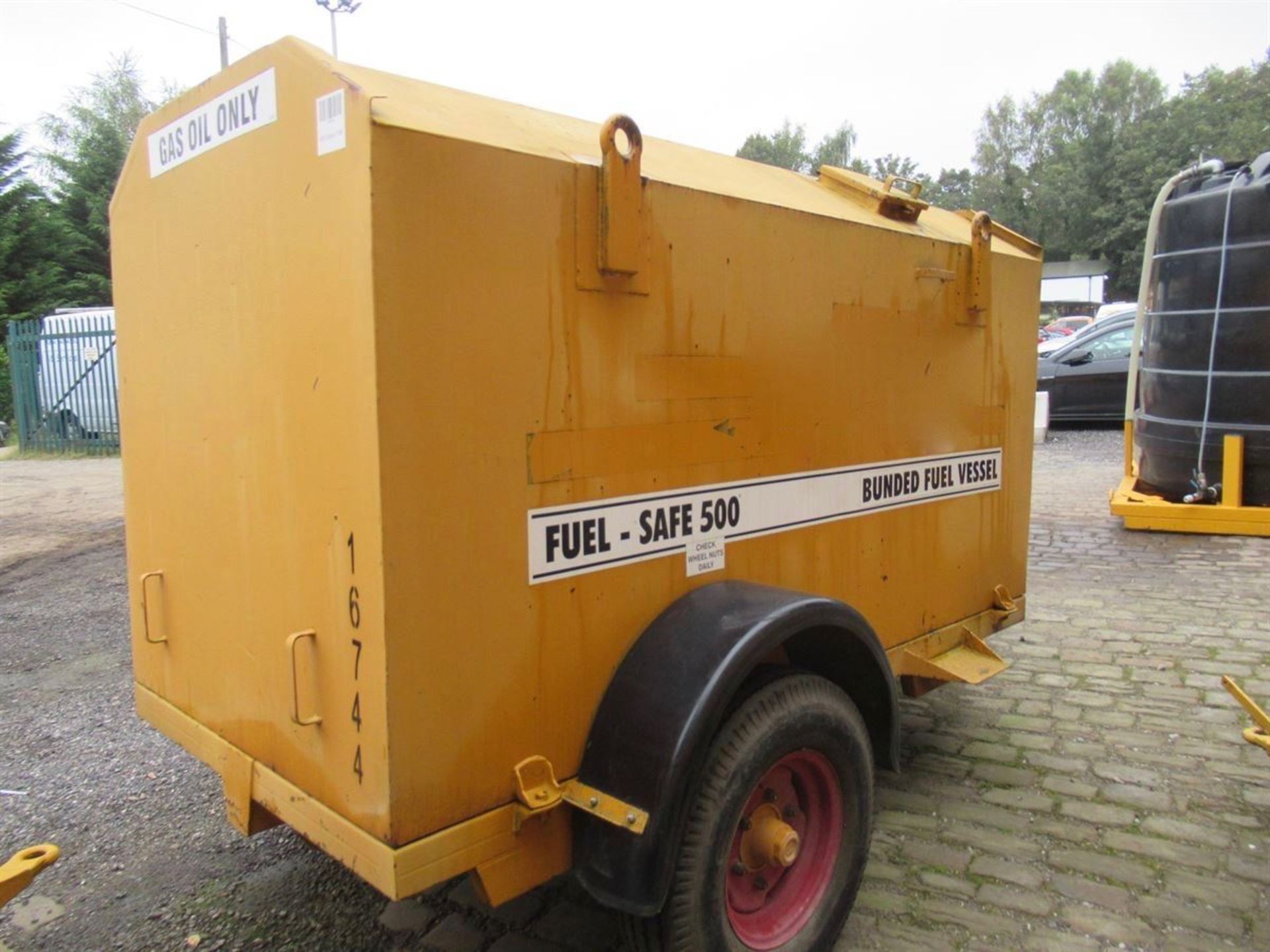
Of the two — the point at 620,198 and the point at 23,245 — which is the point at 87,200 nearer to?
the point at 23,245

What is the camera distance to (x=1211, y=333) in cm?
729

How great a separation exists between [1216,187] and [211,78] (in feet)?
25.1

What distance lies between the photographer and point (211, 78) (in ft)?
7.38

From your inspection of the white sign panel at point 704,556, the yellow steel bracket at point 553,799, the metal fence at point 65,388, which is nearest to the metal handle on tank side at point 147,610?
the yellow steel bracket at point 553,799

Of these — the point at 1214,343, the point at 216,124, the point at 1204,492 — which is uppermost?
the point at 216,124

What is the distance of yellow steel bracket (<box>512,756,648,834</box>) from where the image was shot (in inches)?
79.7

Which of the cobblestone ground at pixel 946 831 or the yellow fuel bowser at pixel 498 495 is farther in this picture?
the cobblestone ground at pixel 946 831

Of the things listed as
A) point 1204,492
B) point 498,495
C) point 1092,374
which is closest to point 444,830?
point 498,495

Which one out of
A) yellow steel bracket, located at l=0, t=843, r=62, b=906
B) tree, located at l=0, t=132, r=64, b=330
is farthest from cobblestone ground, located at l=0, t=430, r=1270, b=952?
tree, located at l=0, t=132, r=64, b=330

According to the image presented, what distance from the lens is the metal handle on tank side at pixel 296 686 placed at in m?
2.04

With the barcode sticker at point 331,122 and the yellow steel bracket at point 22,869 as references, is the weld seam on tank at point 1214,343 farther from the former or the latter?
the yellow steel bracket at point 22,869

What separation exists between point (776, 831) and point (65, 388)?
15932mm

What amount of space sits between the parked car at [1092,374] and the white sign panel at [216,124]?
1407 centimetres

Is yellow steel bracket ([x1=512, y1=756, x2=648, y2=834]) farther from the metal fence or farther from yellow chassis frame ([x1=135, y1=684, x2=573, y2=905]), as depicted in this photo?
the metal fence
